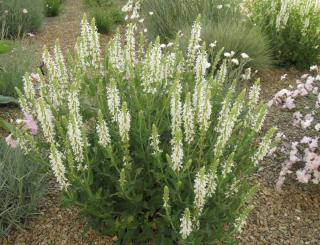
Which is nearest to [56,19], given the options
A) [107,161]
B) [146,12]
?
[146,12]

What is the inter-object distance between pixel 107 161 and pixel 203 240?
27.5 inches

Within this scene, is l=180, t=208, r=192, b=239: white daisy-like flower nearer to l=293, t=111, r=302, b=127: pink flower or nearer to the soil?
the soil

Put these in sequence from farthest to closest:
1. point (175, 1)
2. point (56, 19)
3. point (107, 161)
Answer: point (56, 19)
point (175, 1)
point (107, 161)

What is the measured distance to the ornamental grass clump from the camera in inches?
88.7

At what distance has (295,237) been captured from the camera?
10.0 ft

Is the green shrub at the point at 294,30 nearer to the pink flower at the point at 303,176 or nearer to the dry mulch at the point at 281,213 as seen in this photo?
the dry mulch at the point at 281,213

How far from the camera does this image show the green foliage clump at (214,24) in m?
5.32

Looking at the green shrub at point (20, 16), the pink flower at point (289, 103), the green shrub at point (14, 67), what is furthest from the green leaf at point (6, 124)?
the green shrub at point (20, 16)

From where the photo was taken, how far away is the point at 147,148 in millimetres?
2510

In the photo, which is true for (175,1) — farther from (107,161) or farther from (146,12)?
(107,161)

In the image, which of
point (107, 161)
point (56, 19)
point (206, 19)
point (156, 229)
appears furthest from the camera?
point (56, 19)

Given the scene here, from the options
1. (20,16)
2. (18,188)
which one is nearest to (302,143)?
(18,188)

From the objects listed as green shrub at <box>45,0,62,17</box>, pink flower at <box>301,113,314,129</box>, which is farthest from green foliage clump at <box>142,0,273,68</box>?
green shrub at <box>45,0,62,17</box>

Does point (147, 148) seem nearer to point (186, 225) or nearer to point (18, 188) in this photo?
point (186, 225)
